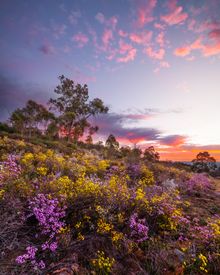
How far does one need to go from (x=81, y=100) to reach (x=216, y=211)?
138 feet

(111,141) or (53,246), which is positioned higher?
(111,141)

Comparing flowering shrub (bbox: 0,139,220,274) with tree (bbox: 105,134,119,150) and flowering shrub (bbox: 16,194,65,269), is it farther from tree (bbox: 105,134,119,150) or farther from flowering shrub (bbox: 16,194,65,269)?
tree (bbox: 105,134,119,150)

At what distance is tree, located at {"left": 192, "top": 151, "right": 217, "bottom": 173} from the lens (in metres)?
39.4

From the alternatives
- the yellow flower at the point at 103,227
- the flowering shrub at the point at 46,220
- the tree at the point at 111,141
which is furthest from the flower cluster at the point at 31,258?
the tree at the point at 111,141

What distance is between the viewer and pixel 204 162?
40.8 metres

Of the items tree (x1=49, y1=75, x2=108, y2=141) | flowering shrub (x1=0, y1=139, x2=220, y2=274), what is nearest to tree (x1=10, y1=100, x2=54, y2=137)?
tree (x1=49, y1=75, x2=108, y2=141)

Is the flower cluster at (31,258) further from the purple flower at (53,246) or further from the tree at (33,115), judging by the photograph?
the tree at (33,115)

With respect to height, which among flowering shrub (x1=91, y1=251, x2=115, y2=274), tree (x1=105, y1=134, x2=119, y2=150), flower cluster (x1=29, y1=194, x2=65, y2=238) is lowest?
flowering shrub (x1=91, y1=251, x2=115, y2=274)

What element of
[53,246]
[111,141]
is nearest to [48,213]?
[53,246]

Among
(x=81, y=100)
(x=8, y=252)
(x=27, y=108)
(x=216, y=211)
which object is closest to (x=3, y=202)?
(x=8, y=252)

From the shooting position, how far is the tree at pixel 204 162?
129 ft

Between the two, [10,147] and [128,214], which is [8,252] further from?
[10,147]

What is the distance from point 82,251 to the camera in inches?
151

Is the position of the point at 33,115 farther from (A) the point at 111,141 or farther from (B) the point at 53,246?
(B) the point at 53,246
